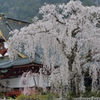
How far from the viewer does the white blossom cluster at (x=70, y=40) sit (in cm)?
911

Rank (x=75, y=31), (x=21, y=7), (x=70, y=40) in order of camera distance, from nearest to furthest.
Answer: (x=70, y=40), (x=75, y=31), (x=21, y=7)

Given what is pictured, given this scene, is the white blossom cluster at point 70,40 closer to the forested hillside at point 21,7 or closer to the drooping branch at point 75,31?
the drooping branch at point 75,31

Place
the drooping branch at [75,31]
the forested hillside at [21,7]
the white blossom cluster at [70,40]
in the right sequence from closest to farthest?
the white blossom cluster at [70,40] < the drooping branch at [75,31] < the forested hillside at [21,7]

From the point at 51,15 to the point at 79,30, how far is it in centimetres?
122

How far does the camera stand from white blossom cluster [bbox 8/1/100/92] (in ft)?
29.9

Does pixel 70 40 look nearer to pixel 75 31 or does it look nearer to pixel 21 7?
pixel 75 31

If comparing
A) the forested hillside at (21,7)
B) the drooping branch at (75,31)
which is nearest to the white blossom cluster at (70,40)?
the drooping branch at (75,31)

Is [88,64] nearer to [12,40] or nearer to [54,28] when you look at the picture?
[54,28]

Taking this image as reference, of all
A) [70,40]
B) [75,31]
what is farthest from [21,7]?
[70,40]

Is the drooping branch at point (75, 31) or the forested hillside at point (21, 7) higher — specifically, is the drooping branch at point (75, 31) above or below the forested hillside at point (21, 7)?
below

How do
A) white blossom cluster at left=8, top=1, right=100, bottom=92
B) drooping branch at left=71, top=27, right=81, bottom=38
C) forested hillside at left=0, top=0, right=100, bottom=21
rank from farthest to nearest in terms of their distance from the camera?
forested hillside at left=0, top=0, right=100, bottom=21 < drooping branch at left=71, top=27, right=81, bottom=38 < white blossom cluster at left=8, top=1, right=100, bottom=92

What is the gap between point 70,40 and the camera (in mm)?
9094

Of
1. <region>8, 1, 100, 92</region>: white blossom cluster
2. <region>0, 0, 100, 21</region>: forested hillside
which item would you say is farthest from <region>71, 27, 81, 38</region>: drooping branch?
<region>0, 0, 100, 21</region>: forested hillside

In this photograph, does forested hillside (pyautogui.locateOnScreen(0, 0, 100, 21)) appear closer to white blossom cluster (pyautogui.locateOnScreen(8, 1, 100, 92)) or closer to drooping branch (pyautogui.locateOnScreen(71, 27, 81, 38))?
white blossom cluster (pyautogui.locateOnScreen(8, 1, 100, 92))
